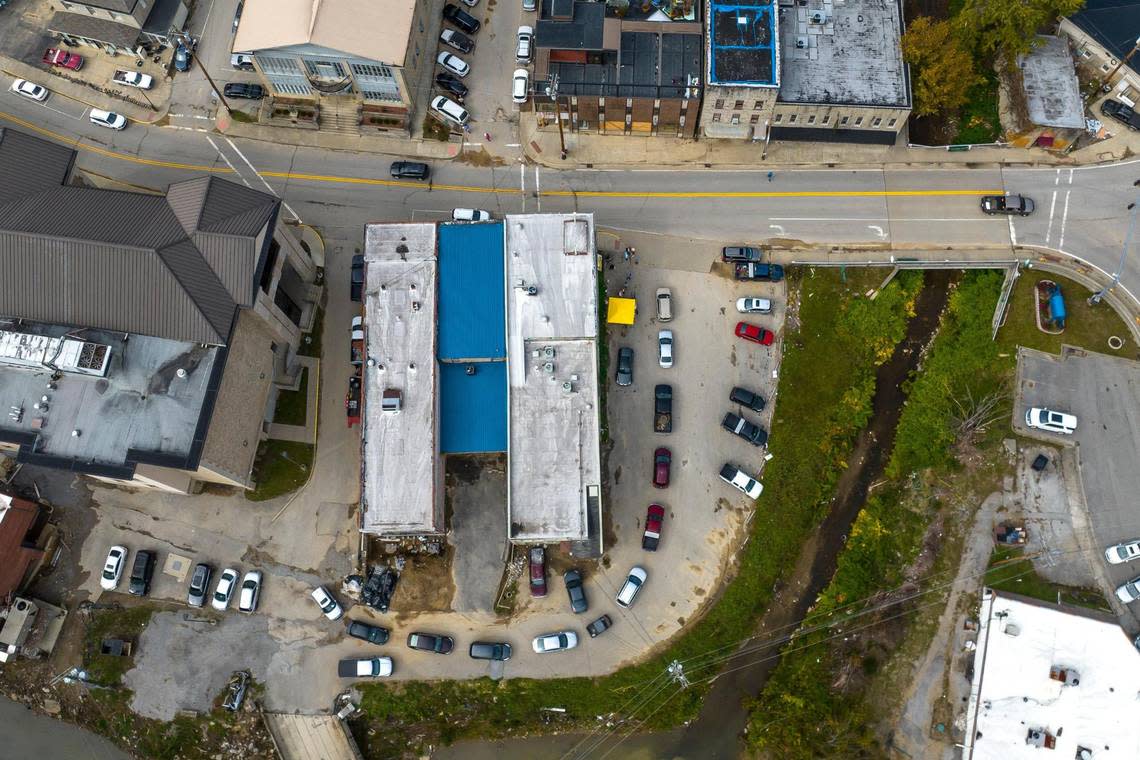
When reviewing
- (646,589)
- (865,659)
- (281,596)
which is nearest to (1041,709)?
(865,659)

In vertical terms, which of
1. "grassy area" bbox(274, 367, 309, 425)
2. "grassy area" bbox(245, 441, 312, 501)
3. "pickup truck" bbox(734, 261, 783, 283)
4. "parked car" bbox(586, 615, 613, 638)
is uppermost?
"pickup truck" bbox(734, 261, 783, 283)

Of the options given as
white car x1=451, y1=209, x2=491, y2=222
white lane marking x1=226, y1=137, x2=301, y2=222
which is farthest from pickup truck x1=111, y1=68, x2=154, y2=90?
white car x1=451, y1=209, x2=491, y2=222

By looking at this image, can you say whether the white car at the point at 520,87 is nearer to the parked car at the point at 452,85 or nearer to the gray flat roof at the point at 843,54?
the parked car at the point at 452,85

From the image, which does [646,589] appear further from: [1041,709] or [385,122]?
[385,122]

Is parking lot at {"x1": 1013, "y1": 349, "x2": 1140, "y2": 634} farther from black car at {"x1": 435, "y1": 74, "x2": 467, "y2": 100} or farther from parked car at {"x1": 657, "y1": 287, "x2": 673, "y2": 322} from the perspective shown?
black car at {"x1": 435, "y1": 74, "x2": 467, "y2": 100}

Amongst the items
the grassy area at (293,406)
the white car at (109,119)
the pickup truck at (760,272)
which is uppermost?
the white car at (109,119)

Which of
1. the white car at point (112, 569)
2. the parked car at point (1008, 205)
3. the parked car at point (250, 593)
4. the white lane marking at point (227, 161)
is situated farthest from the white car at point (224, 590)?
the parked car at point (1008, 205)

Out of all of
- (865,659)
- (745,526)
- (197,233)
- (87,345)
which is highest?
(197,233)
